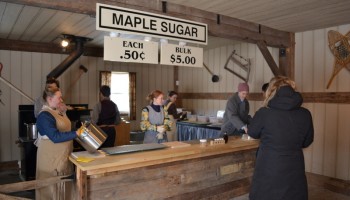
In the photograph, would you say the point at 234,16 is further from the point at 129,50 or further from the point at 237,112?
the point at 129,50

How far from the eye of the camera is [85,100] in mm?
6895

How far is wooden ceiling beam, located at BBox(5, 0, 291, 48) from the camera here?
8.68ft

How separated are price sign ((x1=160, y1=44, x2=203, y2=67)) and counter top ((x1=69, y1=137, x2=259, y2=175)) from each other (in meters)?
1.01

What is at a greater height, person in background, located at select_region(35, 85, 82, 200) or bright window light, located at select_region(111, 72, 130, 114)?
bright window light, located at select_region(111, 72, 130, 114)

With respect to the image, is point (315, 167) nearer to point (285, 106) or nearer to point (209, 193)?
point (209, 193)

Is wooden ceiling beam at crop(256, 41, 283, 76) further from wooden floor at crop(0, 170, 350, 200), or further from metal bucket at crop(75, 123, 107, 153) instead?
metal bucket at crop(75, 123, 107, 153)

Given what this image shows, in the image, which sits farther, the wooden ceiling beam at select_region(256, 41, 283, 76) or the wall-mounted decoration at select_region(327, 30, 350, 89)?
the wooden ceiling beam at select_region(256, 41, 283, 76)

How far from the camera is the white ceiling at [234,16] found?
3.39 meters

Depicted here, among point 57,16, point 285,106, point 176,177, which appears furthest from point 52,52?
point 285,106

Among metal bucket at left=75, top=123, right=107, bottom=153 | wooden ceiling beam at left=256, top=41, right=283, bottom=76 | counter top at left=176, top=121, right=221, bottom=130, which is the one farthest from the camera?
counter top at left=176, top=121, right=221, bottom=130

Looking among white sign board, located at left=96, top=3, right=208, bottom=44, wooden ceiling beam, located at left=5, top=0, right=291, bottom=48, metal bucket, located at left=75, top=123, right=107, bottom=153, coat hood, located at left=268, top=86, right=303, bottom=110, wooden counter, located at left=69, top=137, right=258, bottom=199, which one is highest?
wooden ceiling beam, located at left=5, top=0, right=291, bottom=48

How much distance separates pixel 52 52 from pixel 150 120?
398cm

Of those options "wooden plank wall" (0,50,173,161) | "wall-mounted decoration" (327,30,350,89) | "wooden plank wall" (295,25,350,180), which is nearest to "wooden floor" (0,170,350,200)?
"wooden plank wall" (295,25,350,180)

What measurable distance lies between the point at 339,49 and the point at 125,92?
17.4ft
